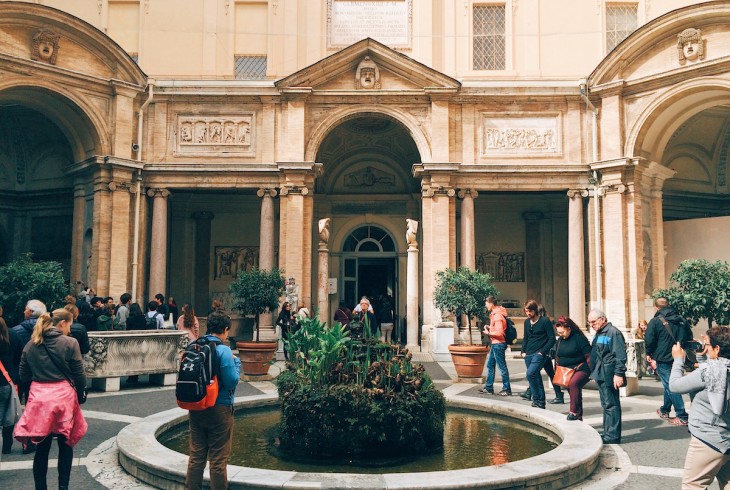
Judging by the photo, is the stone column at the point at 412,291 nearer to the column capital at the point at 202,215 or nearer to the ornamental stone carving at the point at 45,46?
the column capital at the point at 202,215

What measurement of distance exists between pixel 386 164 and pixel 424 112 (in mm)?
4556

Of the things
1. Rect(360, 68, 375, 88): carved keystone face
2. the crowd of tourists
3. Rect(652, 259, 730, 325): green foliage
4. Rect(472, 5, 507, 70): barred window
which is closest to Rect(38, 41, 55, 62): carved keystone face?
Rect(360, 68, 375, 88): carved keystone face

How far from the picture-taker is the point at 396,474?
5312 millimetres

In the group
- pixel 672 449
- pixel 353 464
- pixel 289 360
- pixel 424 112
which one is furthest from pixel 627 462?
pixel 424 112

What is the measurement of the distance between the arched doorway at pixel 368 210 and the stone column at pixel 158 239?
6276 millimetres

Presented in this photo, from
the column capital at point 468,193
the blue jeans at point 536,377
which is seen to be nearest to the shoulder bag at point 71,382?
the blue jeans at point 536,377

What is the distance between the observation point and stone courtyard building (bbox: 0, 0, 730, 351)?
712 inches

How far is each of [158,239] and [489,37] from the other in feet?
45.0

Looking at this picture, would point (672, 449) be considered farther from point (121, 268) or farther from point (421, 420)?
point (121, 268)

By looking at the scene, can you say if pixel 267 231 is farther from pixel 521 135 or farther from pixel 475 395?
pixel 475 395

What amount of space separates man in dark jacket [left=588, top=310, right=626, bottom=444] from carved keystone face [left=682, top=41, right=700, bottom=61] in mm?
12738

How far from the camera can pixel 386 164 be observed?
2378 centimetres

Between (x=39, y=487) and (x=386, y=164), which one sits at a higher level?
(x=386, y=164)

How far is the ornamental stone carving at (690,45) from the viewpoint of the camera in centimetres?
1675
